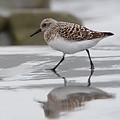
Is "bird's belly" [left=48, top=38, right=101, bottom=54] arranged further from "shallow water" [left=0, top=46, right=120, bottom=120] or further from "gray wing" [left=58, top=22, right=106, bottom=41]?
"shallow water" [left=0, top=46, right=120, bottom=120]

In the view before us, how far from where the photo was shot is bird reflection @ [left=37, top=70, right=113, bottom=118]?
5684mm

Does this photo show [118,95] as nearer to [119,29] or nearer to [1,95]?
[1,95]

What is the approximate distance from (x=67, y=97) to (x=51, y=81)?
2.73 ft

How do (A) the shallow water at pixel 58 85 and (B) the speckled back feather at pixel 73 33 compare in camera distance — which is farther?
(B) the speckled back feather at pixel 73 33

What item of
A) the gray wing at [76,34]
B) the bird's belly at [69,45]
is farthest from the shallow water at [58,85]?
the gray wing at [76,34]

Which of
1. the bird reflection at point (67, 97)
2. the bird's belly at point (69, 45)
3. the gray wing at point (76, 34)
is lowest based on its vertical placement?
the bird reflection at point (67, 97)

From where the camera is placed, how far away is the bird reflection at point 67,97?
5.68 meters

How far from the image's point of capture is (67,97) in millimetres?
6160

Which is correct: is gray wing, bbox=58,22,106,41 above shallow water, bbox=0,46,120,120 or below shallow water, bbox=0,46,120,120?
above

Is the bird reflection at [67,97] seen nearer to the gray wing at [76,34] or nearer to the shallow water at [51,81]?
the shallow water at [51,81]

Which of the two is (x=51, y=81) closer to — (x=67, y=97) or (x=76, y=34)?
(x=67, y=97)

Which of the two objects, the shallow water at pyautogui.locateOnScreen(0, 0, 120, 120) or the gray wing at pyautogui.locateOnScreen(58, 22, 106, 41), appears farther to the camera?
the gray wing at pyautogui.locateOnScreen(58, 22, 106, 41)

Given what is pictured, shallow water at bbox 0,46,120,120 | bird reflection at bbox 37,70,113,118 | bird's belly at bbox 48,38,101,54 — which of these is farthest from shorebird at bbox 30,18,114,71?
bird reflection at bbox 37,70,113,118

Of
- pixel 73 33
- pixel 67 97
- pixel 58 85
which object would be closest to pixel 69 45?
pixel 73 33
